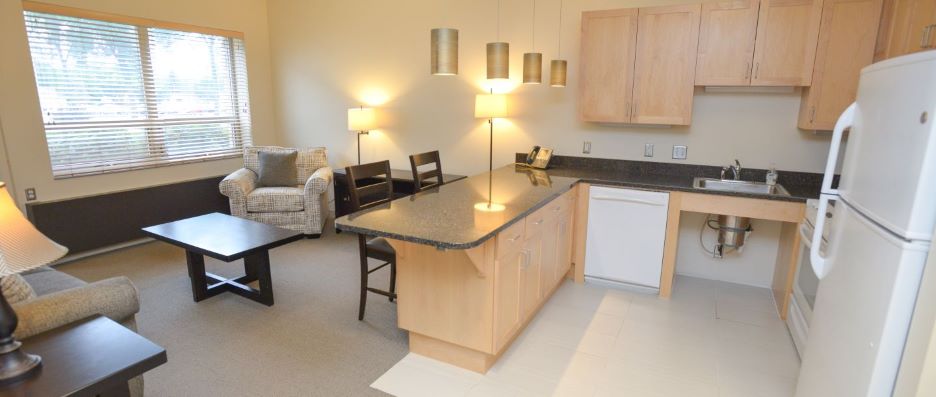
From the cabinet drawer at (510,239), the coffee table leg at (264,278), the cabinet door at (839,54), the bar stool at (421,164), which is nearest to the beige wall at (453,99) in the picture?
the cabinet door at (839,54)

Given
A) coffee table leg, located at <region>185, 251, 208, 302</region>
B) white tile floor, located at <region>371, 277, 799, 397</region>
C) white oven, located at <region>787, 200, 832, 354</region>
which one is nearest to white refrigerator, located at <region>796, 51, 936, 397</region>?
white tile floor, located at <region>371, 277, 799, 397</region>

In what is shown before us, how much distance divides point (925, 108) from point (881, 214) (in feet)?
1.10

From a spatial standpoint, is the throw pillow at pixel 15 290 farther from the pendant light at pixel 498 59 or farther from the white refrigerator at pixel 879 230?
the white refrigerator at pixel 879 230

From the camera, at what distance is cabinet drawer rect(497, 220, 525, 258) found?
2.33 m

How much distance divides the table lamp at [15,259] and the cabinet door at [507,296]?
1.69 m

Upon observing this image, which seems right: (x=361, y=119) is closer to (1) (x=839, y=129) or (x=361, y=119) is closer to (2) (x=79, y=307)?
(2) (x=79, y=307)

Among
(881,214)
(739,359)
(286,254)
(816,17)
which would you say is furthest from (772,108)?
(286,254)

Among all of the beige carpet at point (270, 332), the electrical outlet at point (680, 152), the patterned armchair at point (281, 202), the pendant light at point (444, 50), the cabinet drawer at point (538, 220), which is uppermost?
the pendant light at point (444, 50)

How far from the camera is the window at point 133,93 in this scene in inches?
161

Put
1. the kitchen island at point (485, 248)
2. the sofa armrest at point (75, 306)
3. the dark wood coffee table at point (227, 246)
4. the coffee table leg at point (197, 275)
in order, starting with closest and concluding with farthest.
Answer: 1. the sofa armrest at point (75, 306)
2. the kitchen island at point (485, 248)
3. the dark wood coffee table at point (227, 246)
4. the coffee table leg at point (197, 275)

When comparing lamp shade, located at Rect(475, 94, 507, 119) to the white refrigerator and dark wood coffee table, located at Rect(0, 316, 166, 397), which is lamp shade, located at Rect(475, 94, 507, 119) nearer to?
the white refrigerator

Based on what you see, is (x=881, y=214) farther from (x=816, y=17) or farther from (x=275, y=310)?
(x=275, y=310)

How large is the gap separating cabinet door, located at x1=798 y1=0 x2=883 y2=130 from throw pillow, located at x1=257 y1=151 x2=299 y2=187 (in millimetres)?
4526

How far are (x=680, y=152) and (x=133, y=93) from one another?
4954 millimetres
